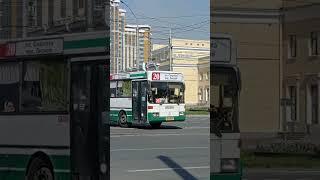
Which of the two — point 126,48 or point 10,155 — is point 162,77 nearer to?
point 126,48

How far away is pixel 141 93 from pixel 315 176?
1.95 metres

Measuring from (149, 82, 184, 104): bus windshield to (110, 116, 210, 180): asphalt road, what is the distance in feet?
0.64

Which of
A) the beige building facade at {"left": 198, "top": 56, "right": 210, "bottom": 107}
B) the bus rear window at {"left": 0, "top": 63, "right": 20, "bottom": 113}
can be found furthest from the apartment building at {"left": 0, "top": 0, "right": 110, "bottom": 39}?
the beige building facade at {"left": 198, "top": 56, "right": 210, "bottom": 107}

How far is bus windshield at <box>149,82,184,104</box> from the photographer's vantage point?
3528 mm

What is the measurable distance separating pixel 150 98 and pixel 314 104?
5.25ft

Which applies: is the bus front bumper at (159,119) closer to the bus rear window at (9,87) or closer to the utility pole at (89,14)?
the utility pole at (89,14)

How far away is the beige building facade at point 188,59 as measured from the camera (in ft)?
9.92

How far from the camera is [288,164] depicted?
2.79 meters

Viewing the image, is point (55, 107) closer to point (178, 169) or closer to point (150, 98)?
point (150, 98)

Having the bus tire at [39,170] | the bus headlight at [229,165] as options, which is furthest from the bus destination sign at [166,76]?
the bus tire at [39,170]

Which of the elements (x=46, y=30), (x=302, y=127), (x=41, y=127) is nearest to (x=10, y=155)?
(x=41, y=127)

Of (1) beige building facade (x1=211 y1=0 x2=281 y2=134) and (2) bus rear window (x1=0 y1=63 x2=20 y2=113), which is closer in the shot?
(1) beige building facade (x1=211 y1=0 x2=281 y2=134)

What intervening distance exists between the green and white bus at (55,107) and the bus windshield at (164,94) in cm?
45

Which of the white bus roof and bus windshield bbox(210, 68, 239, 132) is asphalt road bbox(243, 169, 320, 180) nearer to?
bus windshield bbox(210, 68, 239, 132)
